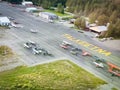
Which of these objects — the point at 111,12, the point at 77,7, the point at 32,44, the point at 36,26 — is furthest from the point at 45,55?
the point at 77,7

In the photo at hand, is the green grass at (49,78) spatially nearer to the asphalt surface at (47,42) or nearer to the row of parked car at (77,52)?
the asphalt surface at (47,42)

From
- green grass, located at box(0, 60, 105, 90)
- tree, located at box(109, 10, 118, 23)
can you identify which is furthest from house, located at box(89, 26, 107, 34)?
green grass, located at box(0, 60, 105, 90)

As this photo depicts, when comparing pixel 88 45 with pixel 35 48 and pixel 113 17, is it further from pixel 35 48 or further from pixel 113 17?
pixel 113 17

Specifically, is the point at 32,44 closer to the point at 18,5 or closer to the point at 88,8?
the point at 88,8

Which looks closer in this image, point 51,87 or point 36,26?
point 51,87

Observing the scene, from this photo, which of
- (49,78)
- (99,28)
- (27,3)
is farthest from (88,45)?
(27,3)

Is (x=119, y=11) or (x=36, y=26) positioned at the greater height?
(x=119, y=11)

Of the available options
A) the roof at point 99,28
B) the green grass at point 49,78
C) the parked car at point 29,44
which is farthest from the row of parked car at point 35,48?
the roof at point 99,28
